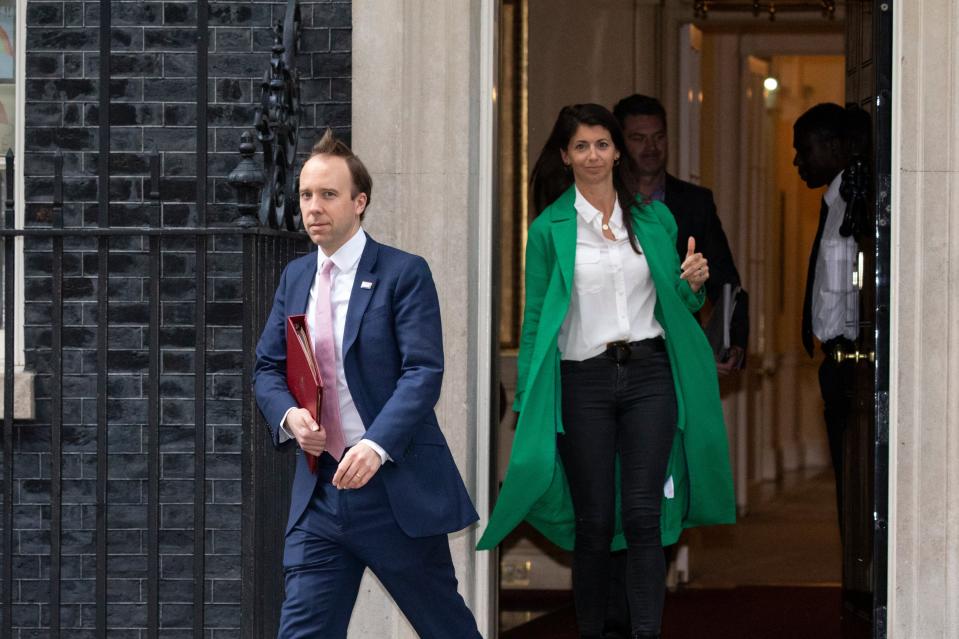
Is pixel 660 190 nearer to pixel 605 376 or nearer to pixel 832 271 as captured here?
pixel 832 271

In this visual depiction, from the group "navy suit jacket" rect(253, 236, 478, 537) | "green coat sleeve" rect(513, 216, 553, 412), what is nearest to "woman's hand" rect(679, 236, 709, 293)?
"green coat sleeve" rect(513, 216, 553, 412)

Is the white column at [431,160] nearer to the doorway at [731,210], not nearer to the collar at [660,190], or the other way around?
the doorway at [731,210]

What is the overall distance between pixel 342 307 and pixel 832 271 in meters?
2.73

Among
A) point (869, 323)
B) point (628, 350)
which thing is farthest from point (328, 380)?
point (869, 323)

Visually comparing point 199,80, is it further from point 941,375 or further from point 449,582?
point 941,375

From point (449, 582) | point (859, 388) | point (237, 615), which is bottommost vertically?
point (237, 615)

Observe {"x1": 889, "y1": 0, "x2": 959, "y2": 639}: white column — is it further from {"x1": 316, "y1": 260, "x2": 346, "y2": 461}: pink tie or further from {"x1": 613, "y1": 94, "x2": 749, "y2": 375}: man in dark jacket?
{"x1": 316, "y1": 260, "x2": 346, "y2": 461}: pink tie

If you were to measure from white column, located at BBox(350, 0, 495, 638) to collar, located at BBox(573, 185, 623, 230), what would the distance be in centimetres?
44

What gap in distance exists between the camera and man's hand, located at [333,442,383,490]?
421 centimetres

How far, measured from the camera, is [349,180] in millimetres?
4492

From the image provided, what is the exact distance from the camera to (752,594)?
801cm

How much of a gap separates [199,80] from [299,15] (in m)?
0.78

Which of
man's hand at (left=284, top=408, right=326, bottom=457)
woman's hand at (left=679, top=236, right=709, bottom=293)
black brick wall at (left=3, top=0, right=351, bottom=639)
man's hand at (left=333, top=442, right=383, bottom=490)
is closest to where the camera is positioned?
man's hand at (left=333, top=442, right=383, bottom=490)

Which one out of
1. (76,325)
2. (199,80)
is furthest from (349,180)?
(76,325)
